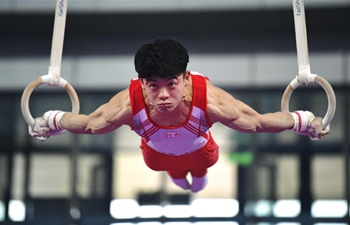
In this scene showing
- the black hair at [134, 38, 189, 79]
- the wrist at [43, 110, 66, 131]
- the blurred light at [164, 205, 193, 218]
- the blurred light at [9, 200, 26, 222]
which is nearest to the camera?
the black hair at [134, 38, 189, 79]

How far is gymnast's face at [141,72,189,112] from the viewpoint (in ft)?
10.2

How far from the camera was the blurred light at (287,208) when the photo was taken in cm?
770

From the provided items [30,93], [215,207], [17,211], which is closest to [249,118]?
[30,93]

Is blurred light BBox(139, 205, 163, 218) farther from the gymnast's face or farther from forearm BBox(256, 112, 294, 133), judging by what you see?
the gymnast's face

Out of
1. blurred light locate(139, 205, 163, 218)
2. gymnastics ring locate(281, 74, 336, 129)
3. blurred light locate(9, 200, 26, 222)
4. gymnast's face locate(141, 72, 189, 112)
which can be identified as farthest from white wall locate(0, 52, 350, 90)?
gymnast's face locate(141, 72, 189, 112)

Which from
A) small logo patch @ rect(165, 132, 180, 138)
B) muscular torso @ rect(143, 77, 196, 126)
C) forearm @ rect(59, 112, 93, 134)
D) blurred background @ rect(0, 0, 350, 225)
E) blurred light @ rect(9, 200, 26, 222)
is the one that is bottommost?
small logo patch @ rect(165, 132, 180, 138)

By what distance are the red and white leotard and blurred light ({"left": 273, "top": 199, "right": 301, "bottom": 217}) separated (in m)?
3.83

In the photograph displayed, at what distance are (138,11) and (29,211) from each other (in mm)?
3095

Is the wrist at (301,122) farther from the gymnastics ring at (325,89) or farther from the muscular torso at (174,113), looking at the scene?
the muscular torso at (174,113)

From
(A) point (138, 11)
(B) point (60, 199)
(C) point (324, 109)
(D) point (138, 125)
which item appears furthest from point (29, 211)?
(D) point (138, 125)

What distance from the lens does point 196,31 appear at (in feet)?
26.4

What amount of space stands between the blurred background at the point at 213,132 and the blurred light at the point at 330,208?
1cm

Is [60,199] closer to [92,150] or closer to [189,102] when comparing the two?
[92,150]

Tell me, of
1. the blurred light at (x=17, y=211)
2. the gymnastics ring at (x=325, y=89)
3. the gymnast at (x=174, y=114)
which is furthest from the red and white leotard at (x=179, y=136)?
the blurred light at (x=17, y=211)
